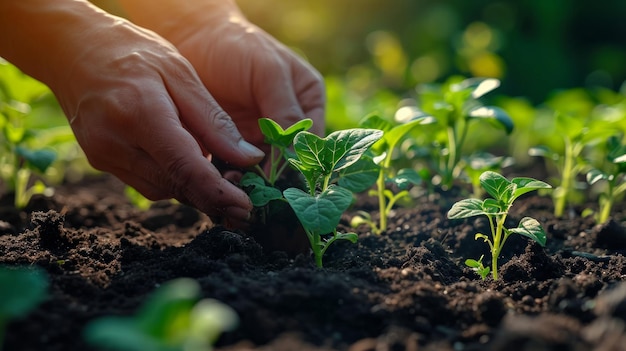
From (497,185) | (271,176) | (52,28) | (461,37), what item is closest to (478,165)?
(497,185)

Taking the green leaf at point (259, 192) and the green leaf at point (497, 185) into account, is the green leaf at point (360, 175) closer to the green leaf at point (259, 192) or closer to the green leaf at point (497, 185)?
the green leaf at point (259, 192)

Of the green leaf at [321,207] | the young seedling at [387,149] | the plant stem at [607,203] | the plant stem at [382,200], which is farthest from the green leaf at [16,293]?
the plant stem at [607,203]

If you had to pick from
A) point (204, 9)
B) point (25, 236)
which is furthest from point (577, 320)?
point (204, 9)

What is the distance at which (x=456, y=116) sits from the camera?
2670mm

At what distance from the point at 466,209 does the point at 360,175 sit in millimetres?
397

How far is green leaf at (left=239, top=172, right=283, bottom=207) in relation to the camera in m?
1.96

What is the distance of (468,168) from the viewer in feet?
8.57

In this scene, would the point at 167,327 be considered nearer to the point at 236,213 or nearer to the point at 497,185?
the point at 236,213

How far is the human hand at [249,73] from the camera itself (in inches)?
97.4

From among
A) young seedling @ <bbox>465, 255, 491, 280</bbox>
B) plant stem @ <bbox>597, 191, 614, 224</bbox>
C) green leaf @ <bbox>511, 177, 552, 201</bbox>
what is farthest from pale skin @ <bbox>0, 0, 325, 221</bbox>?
plant stem @ <bbox>597, 191, 614, 224</bbox>

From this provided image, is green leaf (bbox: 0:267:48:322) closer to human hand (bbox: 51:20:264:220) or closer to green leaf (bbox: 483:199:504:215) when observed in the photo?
human hand (bbox: 51:20:264:220)

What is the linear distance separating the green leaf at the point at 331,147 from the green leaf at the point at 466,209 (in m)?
0.31

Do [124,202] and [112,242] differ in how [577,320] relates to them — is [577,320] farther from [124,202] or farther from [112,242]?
[124,202]

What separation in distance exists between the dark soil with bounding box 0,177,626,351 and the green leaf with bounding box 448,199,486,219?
0.62 ft
